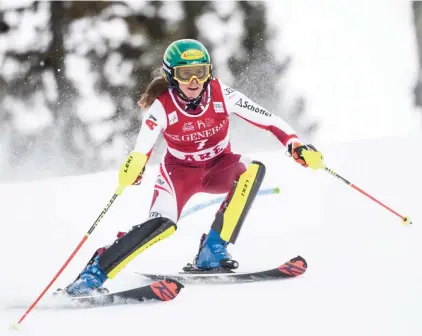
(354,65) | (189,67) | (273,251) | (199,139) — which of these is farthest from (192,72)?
(354,65)

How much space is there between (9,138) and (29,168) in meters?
1.15

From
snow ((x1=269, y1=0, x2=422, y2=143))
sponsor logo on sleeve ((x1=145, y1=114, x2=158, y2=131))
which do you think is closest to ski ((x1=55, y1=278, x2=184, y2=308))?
sponsor logo on sleeve ((x1=145, y1=114, x2=158, y2=131))

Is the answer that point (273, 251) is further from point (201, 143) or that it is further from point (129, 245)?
point (129, 245)

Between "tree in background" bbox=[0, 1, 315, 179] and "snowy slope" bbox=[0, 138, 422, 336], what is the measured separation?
681 cm

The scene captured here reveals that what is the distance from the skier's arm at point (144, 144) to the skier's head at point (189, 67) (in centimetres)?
18

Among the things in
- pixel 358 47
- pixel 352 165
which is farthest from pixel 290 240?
pixel 358 47

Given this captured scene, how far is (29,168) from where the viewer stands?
13828 mm

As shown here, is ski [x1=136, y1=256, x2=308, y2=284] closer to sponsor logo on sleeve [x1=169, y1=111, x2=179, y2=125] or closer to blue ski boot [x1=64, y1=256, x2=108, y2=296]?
blue ski boot [x1=64, y1=256, x2=108, y2=296]

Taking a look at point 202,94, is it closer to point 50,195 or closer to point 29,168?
point 50,195

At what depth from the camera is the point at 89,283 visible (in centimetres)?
311

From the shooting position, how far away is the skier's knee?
319 cm

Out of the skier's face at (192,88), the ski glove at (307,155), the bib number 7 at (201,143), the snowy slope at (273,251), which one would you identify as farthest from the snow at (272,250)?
the skier's face at (192,88)

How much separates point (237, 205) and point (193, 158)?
57 cm

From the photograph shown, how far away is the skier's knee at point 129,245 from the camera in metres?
3.19
